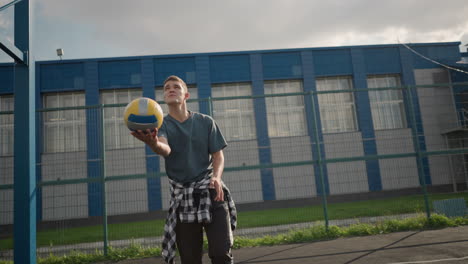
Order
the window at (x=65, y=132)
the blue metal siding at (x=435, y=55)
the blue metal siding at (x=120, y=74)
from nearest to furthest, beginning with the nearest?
the window at (x=65, y=132) → the blue metal siding at (x=120, y=74) → the blue metal siding at (x=435, y=55)

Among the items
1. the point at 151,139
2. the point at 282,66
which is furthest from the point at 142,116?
the point at 282,66

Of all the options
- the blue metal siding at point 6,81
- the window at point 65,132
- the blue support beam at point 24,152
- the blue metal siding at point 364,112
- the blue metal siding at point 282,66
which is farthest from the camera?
the blue metal siding at point 282,66

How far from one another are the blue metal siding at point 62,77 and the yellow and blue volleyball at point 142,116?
1707 cm

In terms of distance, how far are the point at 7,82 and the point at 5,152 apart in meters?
9.64

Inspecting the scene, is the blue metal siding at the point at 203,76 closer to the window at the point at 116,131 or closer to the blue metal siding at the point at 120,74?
the blue metal siding at the point at 120,74

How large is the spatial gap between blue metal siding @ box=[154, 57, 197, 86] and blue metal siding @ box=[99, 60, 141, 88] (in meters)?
1.07

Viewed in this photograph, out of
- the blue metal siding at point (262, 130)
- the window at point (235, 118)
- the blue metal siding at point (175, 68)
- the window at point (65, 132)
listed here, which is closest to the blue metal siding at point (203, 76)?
the blue metal siding at point (175, 68)

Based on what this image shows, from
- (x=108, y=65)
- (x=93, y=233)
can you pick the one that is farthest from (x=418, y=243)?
(x=108, y=65)

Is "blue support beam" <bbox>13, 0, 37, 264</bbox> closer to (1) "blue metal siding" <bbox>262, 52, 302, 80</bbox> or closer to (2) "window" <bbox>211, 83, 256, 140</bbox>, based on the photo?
(2) "window" <bbox>211, 83, 256, 140</bbox>

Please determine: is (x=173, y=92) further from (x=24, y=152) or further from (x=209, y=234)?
(x=24, y=152)

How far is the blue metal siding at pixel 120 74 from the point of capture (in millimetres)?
17797

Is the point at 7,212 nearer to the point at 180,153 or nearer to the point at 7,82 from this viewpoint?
the point at 180,153

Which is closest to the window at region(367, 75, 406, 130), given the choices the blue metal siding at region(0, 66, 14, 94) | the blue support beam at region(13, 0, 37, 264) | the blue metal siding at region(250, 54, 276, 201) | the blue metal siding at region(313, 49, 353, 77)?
the blue metal siding at region(313, 49, 353, 77)

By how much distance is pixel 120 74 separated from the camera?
17953 millimetres
